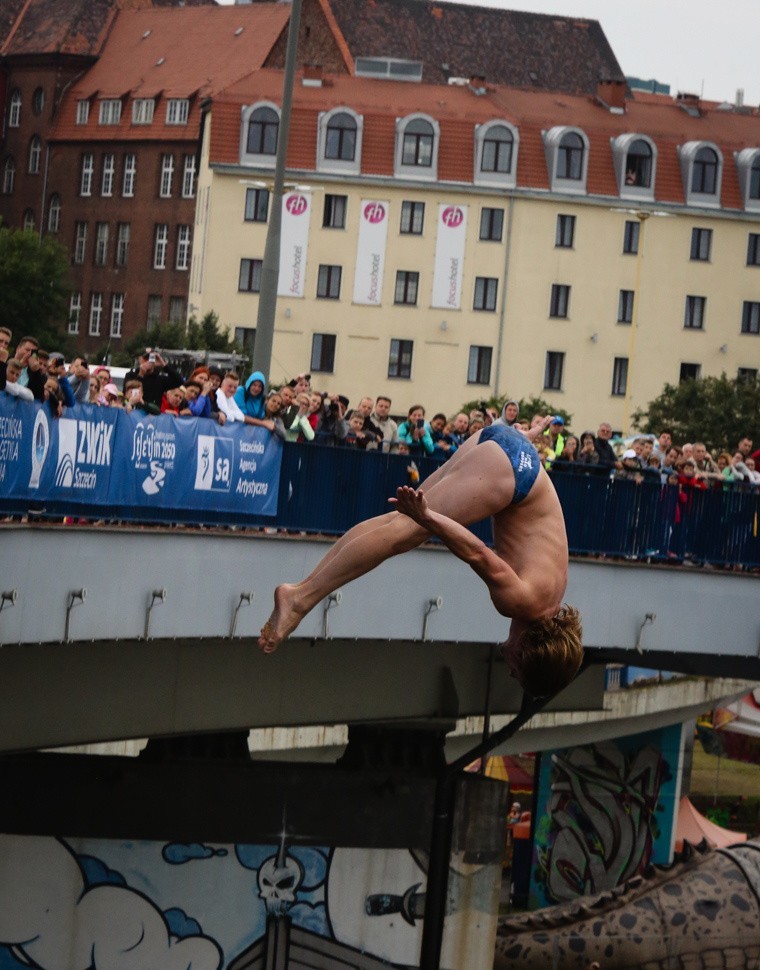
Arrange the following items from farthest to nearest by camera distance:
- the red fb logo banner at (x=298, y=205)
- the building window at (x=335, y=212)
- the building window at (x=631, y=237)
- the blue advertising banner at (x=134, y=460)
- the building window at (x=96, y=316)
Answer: the building window at (x=96, y=316)
the building window at (x=631, y=237)
the building window at (x=335, y=212)
the red fb logo banner at (x=298, y=205)
the blue advertising banner at (x=134, y=460)

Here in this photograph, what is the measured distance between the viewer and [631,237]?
9588cm

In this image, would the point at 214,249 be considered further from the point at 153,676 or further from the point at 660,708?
the point at 153,676

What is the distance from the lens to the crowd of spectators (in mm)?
20469

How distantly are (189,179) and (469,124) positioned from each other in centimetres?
2095

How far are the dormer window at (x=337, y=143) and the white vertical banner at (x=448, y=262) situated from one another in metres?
4.98

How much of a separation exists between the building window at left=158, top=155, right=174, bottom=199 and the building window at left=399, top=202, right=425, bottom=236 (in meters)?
20.7

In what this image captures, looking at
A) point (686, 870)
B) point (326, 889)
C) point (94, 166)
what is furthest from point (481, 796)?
point (94, 166)

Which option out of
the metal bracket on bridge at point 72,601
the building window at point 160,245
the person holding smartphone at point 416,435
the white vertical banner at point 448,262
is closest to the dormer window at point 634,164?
the white vertical banner at point 448,262

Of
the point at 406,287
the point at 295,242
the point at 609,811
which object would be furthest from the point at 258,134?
the point at 609,811

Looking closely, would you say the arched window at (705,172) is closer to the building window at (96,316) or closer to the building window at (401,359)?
the building window at (401,359)

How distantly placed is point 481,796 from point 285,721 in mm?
4068

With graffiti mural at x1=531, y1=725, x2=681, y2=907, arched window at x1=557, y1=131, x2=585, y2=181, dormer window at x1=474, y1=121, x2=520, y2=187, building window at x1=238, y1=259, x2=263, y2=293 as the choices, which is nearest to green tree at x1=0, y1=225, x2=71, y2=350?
building window at x1=238, y1=259, x2=263, y2=293

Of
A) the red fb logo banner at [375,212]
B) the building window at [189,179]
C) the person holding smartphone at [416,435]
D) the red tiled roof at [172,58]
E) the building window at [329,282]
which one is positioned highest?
the red tiled roof at [172,58]

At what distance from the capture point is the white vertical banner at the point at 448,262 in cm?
9481
